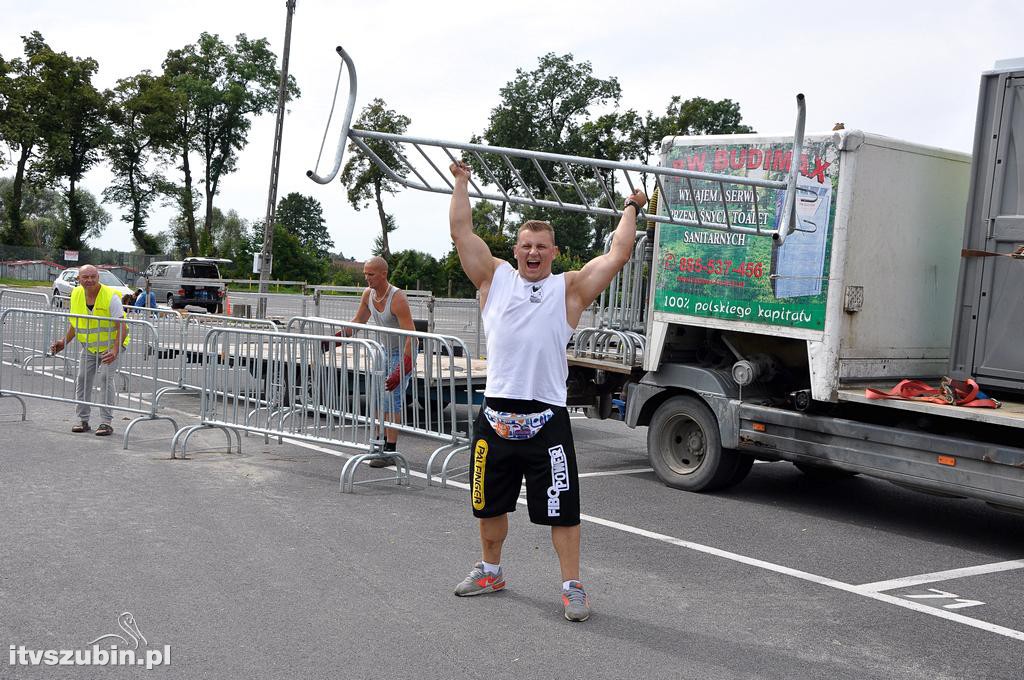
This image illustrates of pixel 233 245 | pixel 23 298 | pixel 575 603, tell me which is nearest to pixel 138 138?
pixel 233 245

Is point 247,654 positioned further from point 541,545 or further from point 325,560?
point 541,545

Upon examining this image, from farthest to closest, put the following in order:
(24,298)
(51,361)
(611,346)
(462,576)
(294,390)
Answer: (24,298) < (51,361) < (611,346) < (294,390) < (462,576)

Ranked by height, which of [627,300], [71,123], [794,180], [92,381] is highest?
[71,123]

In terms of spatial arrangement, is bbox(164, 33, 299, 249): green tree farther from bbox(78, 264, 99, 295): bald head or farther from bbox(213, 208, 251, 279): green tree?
bbox(78, 264, 99, 295): bald head

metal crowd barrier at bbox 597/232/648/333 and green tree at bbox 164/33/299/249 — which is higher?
green tree at bbox 164/33/299/249

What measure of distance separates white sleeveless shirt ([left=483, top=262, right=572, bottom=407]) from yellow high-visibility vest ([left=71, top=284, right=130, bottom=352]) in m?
6.32

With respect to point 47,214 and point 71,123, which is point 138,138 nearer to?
point 71,123

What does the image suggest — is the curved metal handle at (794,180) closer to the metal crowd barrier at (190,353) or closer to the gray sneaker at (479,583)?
the gray sneaker at (479,583)

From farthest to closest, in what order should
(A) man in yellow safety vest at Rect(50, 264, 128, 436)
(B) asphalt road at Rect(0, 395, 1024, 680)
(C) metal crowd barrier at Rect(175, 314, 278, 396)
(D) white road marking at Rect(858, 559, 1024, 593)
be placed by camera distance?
(C) metal crowd barrier at Rect(175, 314, 278, 396), (A) man in yellow safety vest at Rect(50, 264, 128, 436), (D) white road marking at Rect(858, 559, 1024, 593), (B) asphalt road at Rect(0, 395, 1024, 680)

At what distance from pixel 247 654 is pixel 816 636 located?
8.95 ft

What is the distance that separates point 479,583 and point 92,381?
6.55m

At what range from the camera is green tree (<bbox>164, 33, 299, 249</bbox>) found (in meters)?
65.2

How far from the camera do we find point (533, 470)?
527 cm

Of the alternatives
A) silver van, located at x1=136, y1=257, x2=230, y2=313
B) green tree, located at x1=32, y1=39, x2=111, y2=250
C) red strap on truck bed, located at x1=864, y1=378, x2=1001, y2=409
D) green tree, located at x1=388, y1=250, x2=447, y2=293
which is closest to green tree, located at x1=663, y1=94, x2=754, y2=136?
green tree, located at x1=388, y1=250, x2=447, y2=293
